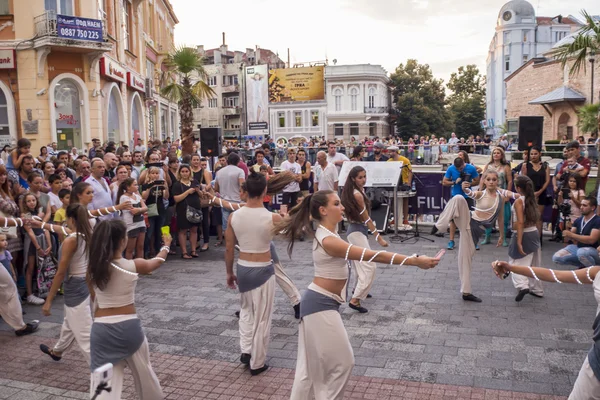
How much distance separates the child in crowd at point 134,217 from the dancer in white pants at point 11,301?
2.06m

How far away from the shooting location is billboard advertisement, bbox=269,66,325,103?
219 ft

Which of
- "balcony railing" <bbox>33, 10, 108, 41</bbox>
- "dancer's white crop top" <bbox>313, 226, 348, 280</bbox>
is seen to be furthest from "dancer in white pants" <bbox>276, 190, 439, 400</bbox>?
"balcony railing" <bbox>33, 10, 108, 41</bbox>

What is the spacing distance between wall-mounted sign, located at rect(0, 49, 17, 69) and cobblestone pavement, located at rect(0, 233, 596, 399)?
42.8 feet

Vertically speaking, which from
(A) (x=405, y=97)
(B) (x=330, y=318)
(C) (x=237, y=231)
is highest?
(A) (x=405, y=97)

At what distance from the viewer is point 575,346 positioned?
5914mm

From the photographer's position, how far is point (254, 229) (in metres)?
5.38

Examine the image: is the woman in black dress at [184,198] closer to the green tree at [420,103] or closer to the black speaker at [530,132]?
the black speaker at [530,132]

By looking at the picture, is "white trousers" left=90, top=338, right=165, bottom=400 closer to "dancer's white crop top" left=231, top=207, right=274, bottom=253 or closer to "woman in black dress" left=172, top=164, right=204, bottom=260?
"dancer's white crop top" left=231, top=207, right=274, bottom=253

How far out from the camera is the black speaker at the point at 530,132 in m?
11.9

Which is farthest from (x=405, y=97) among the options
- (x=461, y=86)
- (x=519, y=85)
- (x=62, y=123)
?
(x=62, y=123)

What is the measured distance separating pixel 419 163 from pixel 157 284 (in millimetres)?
14603

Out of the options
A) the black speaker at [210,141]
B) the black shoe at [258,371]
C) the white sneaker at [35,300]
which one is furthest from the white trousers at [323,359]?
the black speaker at [210,141]

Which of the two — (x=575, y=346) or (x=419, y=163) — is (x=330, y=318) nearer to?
(x=575, y=346)

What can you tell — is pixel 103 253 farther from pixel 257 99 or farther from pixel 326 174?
pixel 257 99
